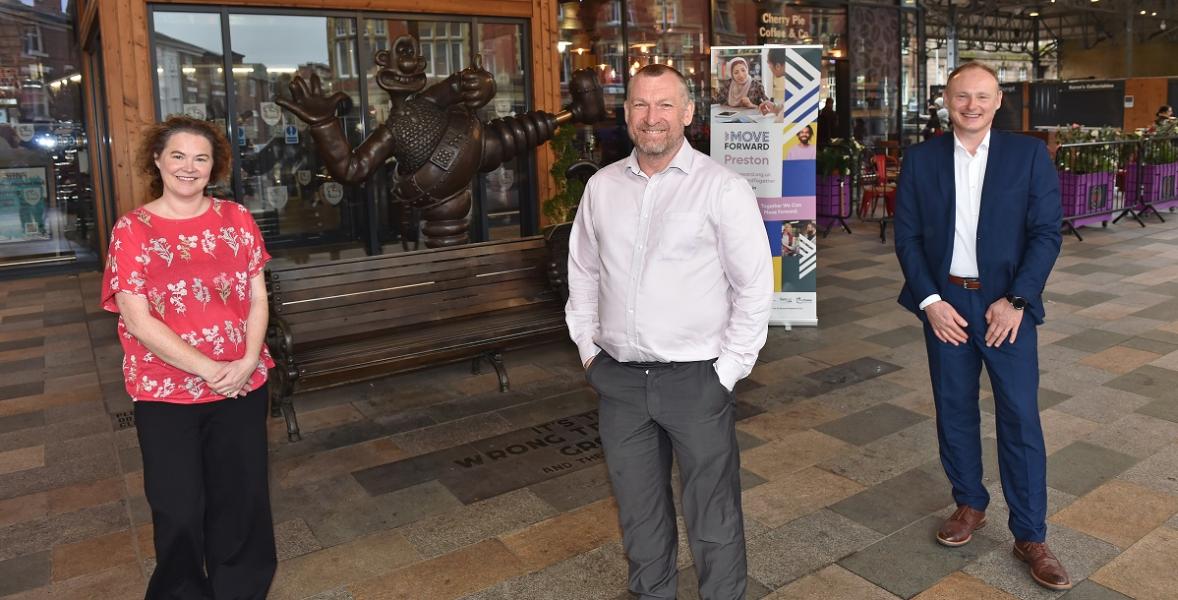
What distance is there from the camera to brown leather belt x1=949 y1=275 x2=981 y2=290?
3.39 m

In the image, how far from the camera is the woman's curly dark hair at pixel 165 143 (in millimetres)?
2871

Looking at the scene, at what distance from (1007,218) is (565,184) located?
443 cm

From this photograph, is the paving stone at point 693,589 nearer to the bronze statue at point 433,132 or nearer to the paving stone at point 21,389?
the bronze statue at point 433,132

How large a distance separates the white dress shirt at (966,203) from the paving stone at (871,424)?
1.68 m

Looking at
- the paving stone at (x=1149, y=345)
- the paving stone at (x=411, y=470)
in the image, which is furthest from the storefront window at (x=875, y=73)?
the paving stone at (x=411, y=470)

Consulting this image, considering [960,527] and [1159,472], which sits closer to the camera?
[960,527]

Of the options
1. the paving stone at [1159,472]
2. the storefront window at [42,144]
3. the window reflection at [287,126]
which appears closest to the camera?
the paving stone at [1159,472]

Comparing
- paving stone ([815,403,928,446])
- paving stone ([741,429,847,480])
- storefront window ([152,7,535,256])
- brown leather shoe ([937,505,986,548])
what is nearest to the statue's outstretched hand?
storefront window ([152,7,535,256])

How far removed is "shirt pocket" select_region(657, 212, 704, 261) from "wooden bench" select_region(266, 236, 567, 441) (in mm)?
2893

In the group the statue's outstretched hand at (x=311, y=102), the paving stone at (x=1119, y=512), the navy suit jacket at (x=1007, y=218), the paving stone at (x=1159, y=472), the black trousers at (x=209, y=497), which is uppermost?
the statue's outstretched hand at (x=311, y=102)

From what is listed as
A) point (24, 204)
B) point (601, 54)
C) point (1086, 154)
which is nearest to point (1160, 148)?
point (1086, 154)

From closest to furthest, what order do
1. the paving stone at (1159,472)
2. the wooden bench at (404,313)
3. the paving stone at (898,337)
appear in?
the paving stone at (1159,472) → the wooden bench at (404,313) → the paving stone at (898,337)

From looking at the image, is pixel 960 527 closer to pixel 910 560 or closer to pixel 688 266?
pixel 910 560

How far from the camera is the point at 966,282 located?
3.42m
